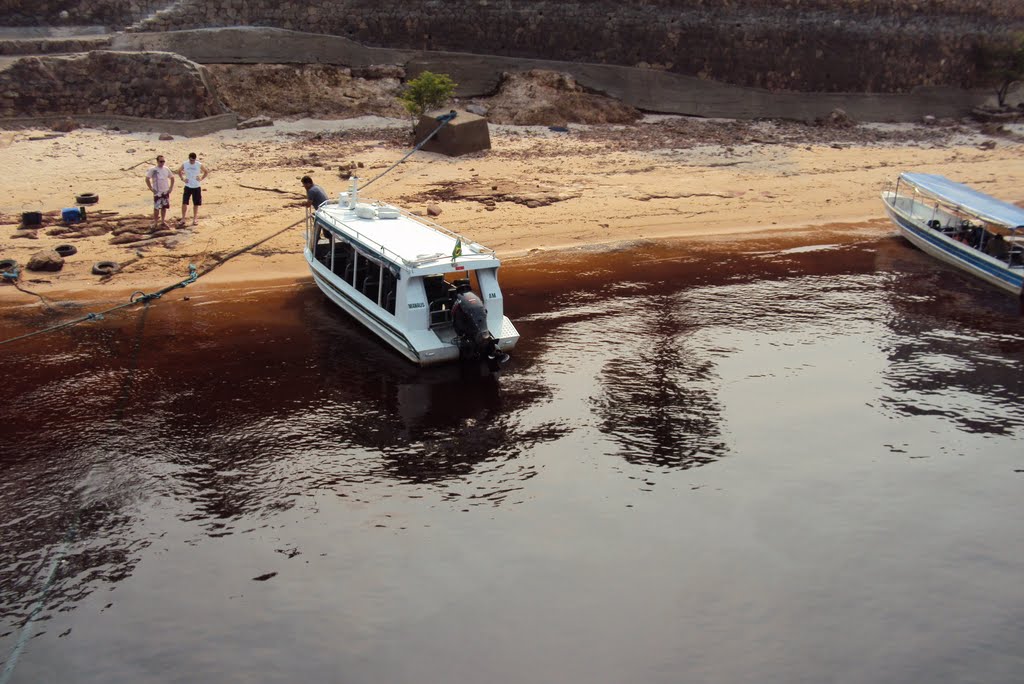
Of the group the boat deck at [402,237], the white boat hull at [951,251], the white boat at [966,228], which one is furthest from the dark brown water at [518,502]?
the white boat at [966,228]

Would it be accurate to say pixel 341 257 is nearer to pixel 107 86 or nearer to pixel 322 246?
pixel 322 246

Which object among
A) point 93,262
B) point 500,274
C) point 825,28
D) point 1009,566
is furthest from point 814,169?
point 93,262

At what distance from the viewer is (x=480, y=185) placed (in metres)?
19.7

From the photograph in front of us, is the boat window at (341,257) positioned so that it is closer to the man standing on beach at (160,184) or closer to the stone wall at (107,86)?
the man standing on beach at (160,184)

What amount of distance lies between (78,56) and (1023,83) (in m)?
31.5

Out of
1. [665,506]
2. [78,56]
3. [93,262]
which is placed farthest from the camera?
[78,56]

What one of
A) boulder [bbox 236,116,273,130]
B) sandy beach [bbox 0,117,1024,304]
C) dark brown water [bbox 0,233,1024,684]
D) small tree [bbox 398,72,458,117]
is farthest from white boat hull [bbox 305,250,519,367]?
boulder [bbox 236,116,273,130]

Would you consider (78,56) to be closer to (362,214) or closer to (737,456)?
(362,214)

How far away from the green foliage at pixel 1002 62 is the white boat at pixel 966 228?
1388cm

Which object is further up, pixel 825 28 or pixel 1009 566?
pixel 825 28

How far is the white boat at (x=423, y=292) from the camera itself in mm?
11734

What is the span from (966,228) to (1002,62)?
16260 mm

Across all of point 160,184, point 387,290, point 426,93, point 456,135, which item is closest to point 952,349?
point 387,290

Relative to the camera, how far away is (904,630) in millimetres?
7965
